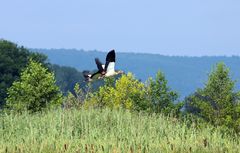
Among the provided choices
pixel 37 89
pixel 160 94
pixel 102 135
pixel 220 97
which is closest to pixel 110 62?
pixel 102 135

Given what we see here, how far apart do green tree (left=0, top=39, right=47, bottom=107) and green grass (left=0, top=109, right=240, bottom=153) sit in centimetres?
3560

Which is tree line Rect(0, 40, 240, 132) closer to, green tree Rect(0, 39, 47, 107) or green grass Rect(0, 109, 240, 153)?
green grass Rect(0, 109, 240, 153)

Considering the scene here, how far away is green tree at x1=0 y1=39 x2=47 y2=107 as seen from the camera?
2372 inches

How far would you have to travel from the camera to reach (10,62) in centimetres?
6169

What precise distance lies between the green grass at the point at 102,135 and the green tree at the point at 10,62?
35598 mm

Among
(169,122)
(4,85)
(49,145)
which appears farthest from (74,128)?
(4,85)

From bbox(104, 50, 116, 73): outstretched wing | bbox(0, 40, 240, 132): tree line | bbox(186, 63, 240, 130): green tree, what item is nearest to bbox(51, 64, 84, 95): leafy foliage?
bbox(0, 40, 240, 132): tree line

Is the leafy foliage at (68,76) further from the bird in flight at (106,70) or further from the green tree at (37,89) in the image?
the bird in flight at (106,70)

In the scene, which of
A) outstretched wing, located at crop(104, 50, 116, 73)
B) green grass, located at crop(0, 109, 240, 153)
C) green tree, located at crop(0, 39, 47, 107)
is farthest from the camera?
green tree, located at crop(0, 39, 47, 107)

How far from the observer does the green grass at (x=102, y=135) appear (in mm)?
16047

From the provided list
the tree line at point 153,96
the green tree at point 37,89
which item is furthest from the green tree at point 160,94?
the green tree at point 37,89

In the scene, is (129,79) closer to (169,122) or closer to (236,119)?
(236,119)

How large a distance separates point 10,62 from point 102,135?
141ft

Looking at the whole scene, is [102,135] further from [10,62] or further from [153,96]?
[10,62]
